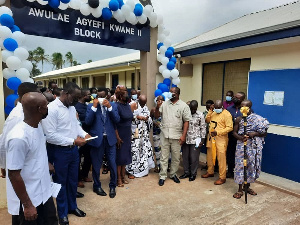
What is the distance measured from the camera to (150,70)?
18.7 ft

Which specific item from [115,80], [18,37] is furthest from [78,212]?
[115,80]

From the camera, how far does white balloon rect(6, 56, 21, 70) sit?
3.39 meters

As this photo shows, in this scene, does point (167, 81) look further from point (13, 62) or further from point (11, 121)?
point (11, 121)

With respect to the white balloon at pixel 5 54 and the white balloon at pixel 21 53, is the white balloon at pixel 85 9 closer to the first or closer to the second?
the white balloon at pixel 21 53

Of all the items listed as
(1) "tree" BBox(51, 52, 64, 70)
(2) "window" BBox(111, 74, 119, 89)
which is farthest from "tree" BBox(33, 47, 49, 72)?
(2) "window" BBox(111, 74, 119, 89)

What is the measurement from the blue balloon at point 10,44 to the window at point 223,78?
4875 mm

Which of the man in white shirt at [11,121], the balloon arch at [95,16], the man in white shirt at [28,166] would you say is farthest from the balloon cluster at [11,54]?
the man in white shirt at [28,166]

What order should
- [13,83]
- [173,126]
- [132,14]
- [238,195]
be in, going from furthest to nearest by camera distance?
[132,14] → [173,126] → [238,195] → [13,83]

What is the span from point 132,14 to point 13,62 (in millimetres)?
2682

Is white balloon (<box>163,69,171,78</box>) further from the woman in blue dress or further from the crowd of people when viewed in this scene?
the woman in blue dress

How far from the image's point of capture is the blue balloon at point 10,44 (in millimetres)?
3338

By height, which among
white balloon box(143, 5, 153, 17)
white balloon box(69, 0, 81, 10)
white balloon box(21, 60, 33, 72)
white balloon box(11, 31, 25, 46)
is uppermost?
white balloon box(143, 5, 153, 17)

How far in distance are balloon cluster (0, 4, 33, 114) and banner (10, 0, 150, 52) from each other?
0.43m

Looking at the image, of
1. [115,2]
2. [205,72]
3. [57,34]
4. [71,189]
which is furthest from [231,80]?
[71,189]
